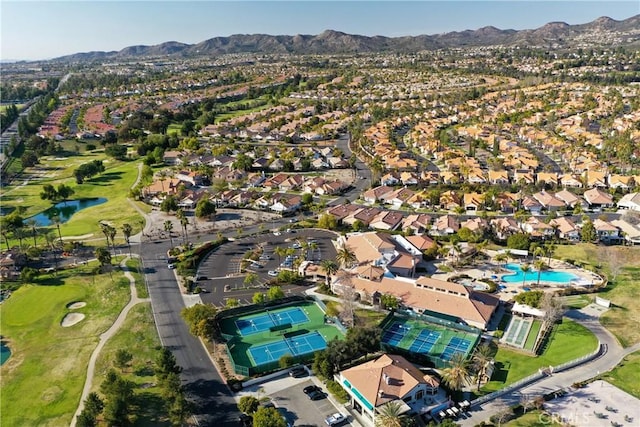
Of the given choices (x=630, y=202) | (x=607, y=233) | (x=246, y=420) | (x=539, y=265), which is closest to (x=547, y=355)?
(x=539, y=265)

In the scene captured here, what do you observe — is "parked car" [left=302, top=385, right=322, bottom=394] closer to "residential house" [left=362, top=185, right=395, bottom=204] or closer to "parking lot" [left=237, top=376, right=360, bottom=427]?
"parking lot" [left=237, top=376, right=360, bottom=427]

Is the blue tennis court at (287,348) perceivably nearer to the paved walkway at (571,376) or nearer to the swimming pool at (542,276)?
the paved walkway at (571,376)

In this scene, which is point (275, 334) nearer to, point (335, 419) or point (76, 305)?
point (335, 419)

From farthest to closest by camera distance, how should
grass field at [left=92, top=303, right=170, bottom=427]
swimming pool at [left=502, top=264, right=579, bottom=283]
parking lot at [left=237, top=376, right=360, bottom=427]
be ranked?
swimming pool at [left=502, top=264, right=579, bottom=283]
grass field at [left=92, top=303, right=170, bottom=427]
parking lot at [left=237, top=376, right=360, bottom=427]

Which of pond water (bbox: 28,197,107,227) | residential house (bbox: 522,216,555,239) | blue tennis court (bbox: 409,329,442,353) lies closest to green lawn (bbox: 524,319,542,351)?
blue tennis court (bbox: 409,329,442,353)

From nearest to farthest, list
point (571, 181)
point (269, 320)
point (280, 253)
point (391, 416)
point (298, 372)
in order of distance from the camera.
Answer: point (391, 416) < point (298, 372) < point (269, 320) < point (280, 253) < point (571, 181)

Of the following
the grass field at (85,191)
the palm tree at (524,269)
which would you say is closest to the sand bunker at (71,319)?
the grass field at (85,191)

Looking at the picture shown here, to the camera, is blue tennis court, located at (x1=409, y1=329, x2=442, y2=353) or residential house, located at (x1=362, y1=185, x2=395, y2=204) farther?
residential house, located at (x1=362, y1=185, x2=395, y2=204)
